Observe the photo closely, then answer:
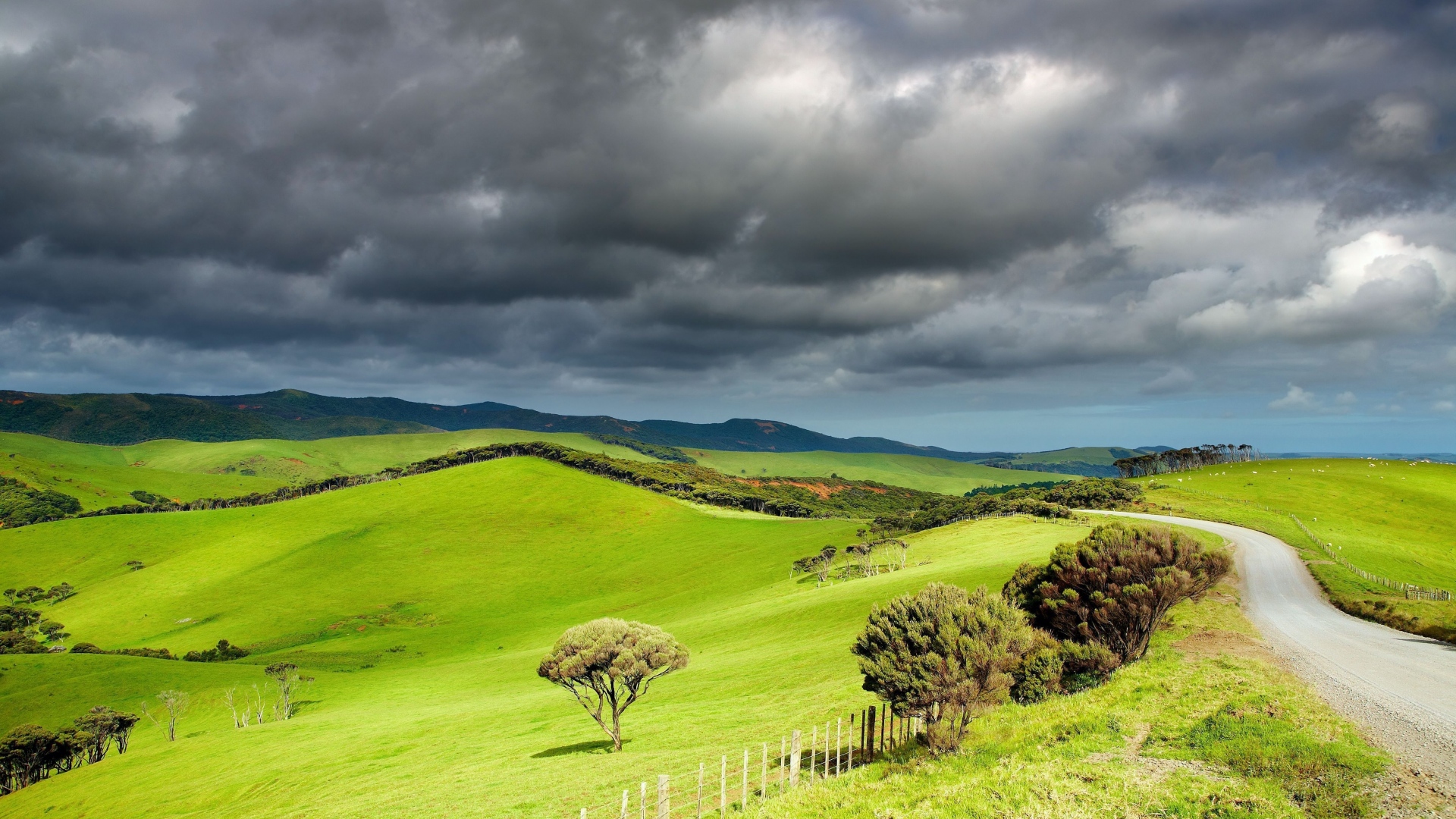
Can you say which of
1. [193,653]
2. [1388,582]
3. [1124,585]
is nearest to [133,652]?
[193,653]

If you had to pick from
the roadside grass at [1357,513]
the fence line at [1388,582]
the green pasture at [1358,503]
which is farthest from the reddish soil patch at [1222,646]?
the green pasture at [1358,503]

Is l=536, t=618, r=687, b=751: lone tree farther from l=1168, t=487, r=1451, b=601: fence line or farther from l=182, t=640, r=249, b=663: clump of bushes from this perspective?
l=182, t=640, r=249, b=663: clump of bushes

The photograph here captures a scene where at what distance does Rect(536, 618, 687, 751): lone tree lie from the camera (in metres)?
38.5

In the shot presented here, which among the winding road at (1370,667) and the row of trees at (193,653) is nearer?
the winding road at (1370,667)

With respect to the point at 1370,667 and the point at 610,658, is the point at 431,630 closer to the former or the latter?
the point at 610,658

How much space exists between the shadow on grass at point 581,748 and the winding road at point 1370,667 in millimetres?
34752

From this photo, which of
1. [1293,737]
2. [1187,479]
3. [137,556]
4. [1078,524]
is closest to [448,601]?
[137,556]

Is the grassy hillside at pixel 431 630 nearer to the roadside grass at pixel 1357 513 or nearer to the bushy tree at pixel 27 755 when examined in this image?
the bushy tree at pixel 27 755

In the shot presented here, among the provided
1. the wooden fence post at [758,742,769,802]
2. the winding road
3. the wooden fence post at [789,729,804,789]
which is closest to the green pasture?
the winding road

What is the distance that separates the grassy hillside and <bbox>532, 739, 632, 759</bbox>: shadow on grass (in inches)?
14.1

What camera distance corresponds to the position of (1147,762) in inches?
776

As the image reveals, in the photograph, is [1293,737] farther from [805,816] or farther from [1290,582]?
[1290,582]

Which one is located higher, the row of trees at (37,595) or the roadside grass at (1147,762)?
the roadside grass at (1147,762)

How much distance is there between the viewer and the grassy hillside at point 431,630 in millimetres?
41094
